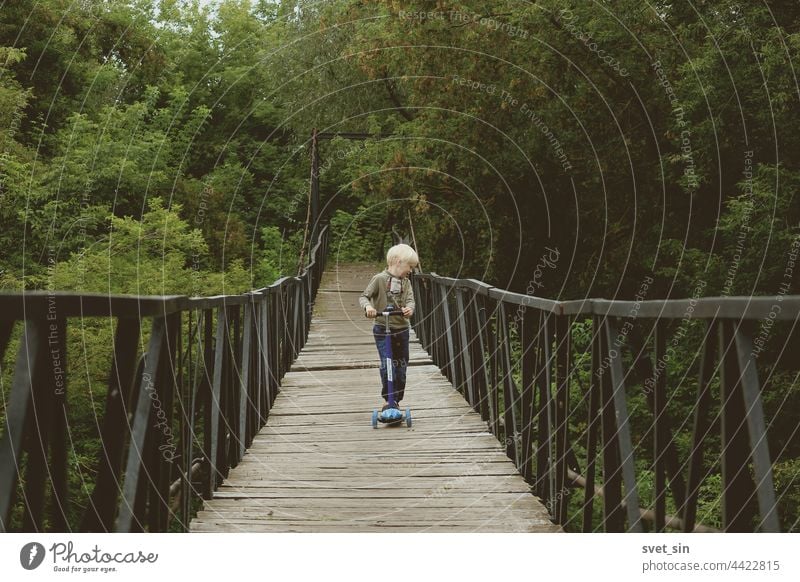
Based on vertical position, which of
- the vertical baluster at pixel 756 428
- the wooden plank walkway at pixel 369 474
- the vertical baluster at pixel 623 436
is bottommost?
the wooden plank walkway at pixel 369 474

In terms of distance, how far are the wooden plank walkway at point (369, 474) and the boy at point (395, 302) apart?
0.41 metres

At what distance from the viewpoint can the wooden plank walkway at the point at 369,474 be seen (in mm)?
3977

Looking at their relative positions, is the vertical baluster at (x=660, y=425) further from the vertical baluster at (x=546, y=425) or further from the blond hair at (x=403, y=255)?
the blond hair at (x=403, y=255)

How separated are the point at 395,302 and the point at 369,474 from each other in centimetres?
176

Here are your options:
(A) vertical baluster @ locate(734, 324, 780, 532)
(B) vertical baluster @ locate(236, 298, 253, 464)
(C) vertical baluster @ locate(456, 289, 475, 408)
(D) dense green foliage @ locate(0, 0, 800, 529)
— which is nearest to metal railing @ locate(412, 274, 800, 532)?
(A) vertical baluster @ locate(734, 324, 780, 532)

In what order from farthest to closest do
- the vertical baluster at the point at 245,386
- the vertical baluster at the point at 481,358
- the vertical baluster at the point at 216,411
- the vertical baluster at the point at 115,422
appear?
1. the vertical baluster at the point at 481,358
2. the vertical baluster at the point at 245,386
3. the vertical baluster at the point at 216,411
4. the vertical baluster at the point at 115,422

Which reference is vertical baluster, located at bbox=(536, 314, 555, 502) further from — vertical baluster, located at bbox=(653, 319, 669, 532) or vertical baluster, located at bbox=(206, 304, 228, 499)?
vertical baluster, located at bbox=(206, 304, 228, 499)

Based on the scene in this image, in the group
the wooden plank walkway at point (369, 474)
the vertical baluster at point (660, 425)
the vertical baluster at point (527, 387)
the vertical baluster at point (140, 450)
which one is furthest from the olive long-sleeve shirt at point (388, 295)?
the vertical baluster at point (660, 425)

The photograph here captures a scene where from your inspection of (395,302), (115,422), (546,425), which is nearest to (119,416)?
(115,422)

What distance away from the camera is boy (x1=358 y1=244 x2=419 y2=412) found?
6.18 meters

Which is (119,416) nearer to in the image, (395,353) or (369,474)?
(369,474)

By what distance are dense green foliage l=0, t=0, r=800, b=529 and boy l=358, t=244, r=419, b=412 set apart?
243 centimetres

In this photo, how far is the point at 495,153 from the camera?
51.4 feet
